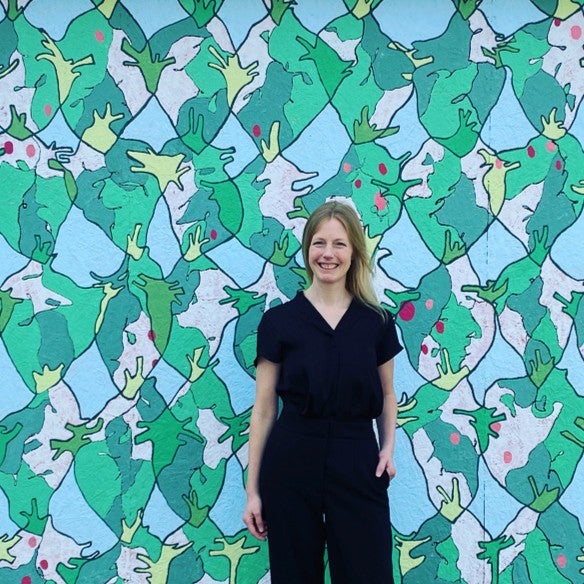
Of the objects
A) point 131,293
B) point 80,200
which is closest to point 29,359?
point 131,293

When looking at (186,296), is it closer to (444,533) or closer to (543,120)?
(444,533)

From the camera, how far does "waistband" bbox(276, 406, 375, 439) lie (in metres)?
2.27

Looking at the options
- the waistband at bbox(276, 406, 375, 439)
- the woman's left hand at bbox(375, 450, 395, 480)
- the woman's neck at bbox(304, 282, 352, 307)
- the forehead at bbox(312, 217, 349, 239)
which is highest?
the forehead at bbox(312, 217, 349, 239)

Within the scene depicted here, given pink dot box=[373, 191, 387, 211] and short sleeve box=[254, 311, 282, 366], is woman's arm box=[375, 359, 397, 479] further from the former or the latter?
pink dot box=[373, 191, 387, 211]

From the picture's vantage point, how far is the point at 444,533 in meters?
2.84

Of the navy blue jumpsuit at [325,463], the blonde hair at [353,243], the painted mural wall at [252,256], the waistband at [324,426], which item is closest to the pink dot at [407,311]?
the painted mural wall at [252,256]

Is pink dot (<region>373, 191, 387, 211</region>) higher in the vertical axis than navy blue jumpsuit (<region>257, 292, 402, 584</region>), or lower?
higher

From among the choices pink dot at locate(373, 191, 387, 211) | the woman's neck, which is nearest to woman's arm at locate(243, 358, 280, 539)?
the woman's neck

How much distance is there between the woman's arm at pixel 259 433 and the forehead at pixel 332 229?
1.51ft

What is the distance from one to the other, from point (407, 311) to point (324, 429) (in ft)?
2.39

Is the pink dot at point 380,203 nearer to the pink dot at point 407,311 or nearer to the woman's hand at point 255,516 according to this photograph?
the pink dot at point 407,311

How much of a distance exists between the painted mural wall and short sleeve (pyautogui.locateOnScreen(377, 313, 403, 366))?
0.36m

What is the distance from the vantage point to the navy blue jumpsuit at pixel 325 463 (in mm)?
2254

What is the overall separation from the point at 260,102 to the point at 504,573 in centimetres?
207
